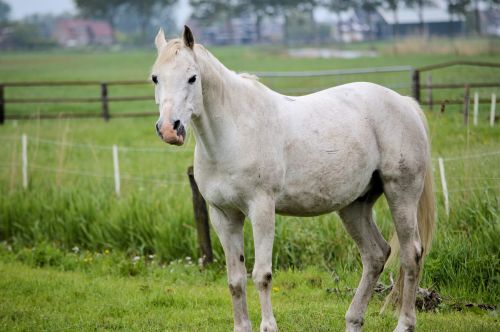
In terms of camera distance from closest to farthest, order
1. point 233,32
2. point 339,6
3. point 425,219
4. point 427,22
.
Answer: point 425,219 < point 427,22 < point 339,6 < point 233,32

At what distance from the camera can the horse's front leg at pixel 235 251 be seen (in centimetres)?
482

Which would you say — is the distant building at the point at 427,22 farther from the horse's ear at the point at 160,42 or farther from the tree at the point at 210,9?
the horse's ear at the point at 160,42

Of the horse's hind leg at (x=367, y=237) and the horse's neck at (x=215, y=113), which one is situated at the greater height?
the horse's neck at (x=215, y=113)

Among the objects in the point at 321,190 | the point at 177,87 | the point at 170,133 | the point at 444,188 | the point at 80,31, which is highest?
the point at 177,87

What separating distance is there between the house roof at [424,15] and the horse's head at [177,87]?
4969 cm

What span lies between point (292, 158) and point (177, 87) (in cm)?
97

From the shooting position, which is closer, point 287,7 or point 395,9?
point 395,9

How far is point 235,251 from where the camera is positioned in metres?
4.88

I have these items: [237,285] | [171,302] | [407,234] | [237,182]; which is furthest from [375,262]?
[171,302]

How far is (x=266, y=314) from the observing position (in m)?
4.68

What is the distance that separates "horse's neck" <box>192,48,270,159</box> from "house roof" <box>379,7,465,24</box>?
49.4 m

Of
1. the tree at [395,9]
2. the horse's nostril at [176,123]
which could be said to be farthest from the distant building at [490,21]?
the horse's nostril at [176,123]

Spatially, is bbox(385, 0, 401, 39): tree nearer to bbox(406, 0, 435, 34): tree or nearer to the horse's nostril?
bbox(406, 0, 435, 34): tree

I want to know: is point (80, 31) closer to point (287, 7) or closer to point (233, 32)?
point (233, 32)
